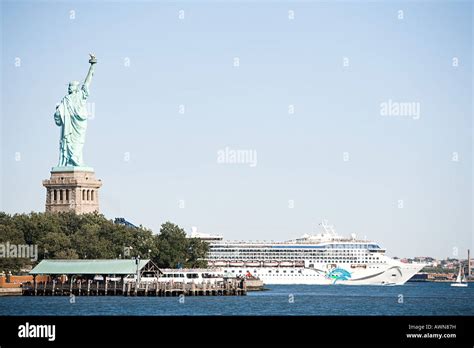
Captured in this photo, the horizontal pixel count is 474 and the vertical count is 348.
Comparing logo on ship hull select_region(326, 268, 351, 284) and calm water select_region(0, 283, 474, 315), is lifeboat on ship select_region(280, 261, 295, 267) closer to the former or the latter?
logo on ship hull select_region(326, 268, 351, 284)

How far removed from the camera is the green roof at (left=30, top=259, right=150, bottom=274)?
102875 mm

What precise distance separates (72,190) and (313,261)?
128 feet

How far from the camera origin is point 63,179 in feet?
462

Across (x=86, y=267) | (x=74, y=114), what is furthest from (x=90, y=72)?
(x=86, y=267)

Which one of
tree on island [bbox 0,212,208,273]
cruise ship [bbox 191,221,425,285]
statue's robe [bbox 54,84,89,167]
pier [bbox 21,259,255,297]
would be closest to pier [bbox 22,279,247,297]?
pier [bbox 21,259,255,297]

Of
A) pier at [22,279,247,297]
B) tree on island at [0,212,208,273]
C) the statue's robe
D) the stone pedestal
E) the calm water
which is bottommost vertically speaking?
the calm water

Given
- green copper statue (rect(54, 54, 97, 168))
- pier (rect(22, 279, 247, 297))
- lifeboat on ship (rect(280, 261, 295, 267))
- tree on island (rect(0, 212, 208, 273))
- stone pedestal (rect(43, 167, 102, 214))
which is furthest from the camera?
lifeboat on ship (rect(280, 261, 295, 267))

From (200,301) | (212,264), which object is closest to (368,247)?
(212,264)

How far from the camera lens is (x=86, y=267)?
4082 inches

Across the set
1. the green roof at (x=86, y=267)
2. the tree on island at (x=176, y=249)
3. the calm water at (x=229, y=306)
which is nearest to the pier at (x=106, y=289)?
the green roof at (x=86, y=267)

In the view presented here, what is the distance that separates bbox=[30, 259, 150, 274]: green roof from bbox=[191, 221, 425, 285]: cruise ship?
52.1 m

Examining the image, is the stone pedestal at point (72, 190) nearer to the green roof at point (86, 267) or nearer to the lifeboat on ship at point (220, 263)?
the lifeboat on ship at point (220, 263)
